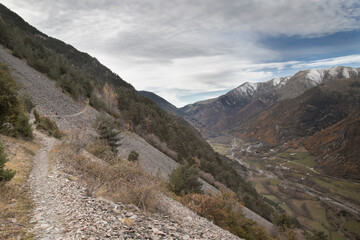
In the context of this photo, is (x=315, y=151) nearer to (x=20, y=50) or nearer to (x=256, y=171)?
(x=256, y=171)

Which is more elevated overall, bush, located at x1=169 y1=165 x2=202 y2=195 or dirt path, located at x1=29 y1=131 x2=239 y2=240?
dirt path, located at x1=29 y1=131 x2=239 y2=240

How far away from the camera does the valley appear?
83000 mm

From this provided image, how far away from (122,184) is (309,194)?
133 meters

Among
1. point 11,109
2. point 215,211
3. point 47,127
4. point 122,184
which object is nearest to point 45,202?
point 122,184

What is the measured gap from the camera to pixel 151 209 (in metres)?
7.70

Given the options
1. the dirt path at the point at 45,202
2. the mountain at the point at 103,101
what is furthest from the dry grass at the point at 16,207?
the mountain at the point at 103,101

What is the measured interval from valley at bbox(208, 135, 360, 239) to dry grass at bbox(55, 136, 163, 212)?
9017 cm

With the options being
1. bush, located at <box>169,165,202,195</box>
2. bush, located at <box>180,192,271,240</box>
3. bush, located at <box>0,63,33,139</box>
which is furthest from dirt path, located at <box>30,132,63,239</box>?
bush, located at <box>169,165,202,195</box>

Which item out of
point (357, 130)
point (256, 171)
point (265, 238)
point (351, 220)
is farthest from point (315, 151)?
point (265, 238)

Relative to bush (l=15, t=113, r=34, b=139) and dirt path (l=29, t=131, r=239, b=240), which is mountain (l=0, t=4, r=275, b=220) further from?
dirt path (l=29, t=131, r=239, b=240)

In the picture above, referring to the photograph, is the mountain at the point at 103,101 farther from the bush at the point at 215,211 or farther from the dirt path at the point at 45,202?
the bush at the point at 215,211

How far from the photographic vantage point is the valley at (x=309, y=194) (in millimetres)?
83000

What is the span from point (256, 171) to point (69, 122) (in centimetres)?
15037

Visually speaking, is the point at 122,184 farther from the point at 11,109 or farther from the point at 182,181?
the point at 11,109
